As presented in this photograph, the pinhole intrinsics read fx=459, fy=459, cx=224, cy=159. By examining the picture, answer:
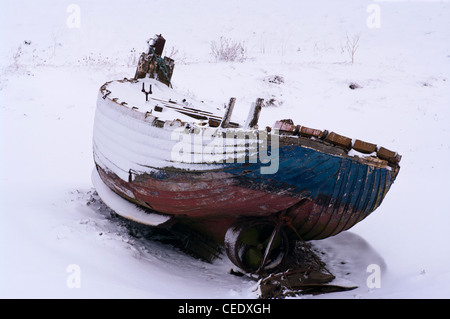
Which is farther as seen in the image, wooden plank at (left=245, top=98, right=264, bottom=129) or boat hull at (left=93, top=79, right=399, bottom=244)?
wooden plank at (left=245, top=98, right=264, bottom=129)

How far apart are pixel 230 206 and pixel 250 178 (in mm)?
309

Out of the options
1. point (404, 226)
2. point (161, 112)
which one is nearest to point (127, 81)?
point (161, 112)

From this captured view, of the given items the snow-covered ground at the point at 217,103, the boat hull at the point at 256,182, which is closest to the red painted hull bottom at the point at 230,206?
the boat hull at the point at 256,182

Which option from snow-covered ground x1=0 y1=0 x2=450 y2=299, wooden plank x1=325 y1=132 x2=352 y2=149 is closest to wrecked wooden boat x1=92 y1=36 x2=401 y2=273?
wooden plank x1=325 y1=132 x2=352 y2=149

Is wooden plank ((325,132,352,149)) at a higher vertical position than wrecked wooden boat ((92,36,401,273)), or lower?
higher

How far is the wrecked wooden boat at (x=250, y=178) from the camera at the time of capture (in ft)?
11.4

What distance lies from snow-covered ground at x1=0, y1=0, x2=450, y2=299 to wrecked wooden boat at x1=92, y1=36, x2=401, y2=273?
0.41 metres

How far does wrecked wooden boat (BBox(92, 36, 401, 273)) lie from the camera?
3475 millimetres

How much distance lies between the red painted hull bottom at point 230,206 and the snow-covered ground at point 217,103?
0.45m

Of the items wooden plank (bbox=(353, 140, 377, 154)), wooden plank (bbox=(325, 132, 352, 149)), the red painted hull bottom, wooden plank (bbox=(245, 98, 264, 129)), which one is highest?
wooden plank (bbox=(245, 98, 264, 129))

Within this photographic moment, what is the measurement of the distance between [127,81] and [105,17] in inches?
499

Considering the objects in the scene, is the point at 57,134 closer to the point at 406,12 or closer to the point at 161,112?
the point at 161,112

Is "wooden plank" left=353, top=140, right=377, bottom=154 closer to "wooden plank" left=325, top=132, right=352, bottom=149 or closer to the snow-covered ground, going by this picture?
"wooden plank" left=325, top=132, right=352, bottom=149

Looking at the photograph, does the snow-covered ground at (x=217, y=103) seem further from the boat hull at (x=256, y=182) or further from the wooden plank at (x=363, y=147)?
the wooden plank at (x=363, y=147)
